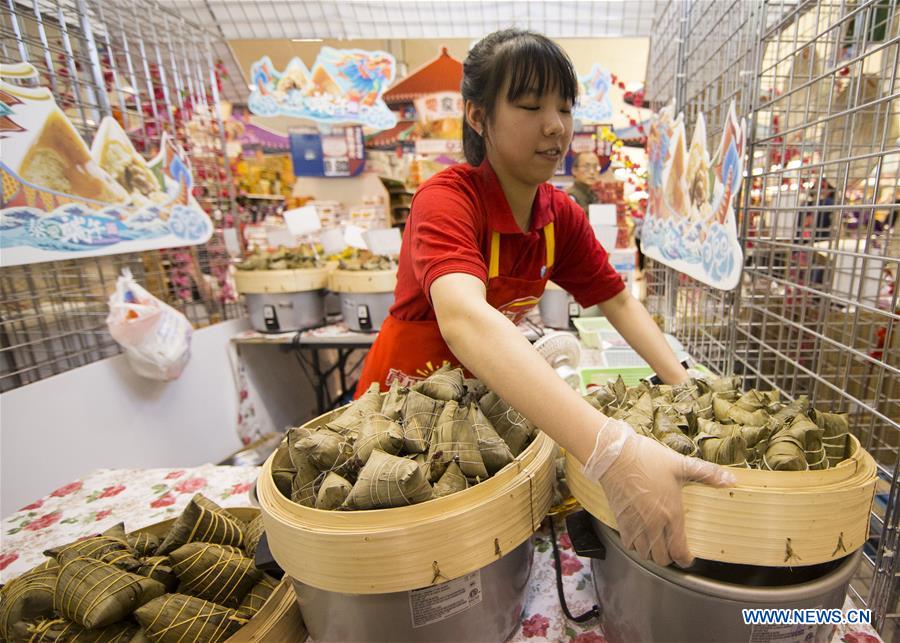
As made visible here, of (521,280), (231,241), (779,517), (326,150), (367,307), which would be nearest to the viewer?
(779,517)

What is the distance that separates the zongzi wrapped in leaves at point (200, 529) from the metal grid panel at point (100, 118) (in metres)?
1.10

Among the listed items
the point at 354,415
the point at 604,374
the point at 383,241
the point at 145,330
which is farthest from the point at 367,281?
the point at 354,415

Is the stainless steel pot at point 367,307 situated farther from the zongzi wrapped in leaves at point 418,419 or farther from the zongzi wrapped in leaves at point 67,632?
the zongzi wrapped in leaves at point 67,632

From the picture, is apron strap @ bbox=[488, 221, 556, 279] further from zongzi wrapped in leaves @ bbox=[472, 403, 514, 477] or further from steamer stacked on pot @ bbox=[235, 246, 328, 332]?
steamer stacked on pot @ bbox=[235, 246, 328, 332]

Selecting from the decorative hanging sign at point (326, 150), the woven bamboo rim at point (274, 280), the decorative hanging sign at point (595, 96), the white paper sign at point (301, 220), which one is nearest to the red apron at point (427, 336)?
the woven bamboo rim at point (274, 280)

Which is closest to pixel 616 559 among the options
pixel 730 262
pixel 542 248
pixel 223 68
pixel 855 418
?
pixel 542 248

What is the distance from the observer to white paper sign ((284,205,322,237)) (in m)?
2.60

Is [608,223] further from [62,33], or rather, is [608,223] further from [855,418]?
[62,33]

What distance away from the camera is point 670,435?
1.92 ft

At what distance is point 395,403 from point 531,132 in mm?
579

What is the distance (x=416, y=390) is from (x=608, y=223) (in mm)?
1895

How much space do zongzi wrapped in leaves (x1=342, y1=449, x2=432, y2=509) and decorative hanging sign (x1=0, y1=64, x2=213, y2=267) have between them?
1.52m

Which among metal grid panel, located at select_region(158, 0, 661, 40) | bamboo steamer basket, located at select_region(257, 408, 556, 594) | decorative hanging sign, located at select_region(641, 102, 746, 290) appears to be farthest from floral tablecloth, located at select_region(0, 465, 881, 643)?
metal grid panel, located at select_region(158, 0, 661, 40)

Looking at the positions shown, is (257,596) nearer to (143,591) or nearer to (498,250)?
(143,591)
